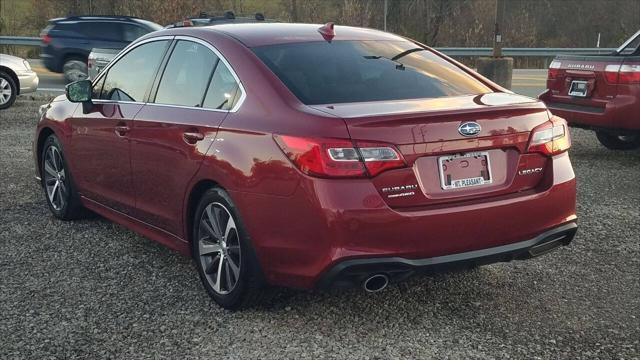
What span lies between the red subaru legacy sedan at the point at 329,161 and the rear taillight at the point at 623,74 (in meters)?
4.20

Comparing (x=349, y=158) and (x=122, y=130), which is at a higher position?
(x=349, y=158)

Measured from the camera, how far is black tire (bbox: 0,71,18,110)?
13.3 meters

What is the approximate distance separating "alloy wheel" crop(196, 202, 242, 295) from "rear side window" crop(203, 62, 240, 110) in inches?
21.9

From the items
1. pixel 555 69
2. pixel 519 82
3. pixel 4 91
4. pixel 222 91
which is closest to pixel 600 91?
pixel 555 69

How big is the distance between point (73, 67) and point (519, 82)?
12152 millimetres

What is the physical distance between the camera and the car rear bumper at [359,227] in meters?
3.21

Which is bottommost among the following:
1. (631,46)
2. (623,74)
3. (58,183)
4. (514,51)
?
(514,51)

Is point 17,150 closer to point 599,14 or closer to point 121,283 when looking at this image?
point 121,283

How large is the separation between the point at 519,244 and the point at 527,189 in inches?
11.3

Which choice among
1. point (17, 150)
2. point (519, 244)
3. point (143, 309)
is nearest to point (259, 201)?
point (143, 309)

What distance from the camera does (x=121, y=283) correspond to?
14.3 feet

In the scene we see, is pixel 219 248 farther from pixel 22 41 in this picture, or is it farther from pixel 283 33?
pixel 22 41

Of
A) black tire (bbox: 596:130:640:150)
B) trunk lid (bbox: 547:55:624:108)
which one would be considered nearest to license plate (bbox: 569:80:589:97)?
trunk lid (bbox: 547:55:624:108)

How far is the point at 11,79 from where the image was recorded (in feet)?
43.9
